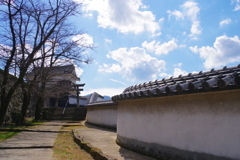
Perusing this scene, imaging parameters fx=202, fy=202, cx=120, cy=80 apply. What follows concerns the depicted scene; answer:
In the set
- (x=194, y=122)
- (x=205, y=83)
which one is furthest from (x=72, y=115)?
(x=205, y=83)

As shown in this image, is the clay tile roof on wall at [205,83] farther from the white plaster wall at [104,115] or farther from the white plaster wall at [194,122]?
the white plaster wall at [104,115]

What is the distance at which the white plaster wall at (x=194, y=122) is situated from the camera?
12.0ft

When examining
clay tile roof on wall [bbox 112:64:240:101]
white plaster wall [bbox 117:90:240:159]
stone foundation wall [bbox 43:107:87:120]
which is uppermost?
stone foundation wall [bbox 43:107:87:120]

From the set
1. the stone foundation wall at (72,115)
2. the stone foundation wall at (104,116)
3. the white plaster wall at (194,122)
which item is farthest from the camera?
the stone foundation wall at (72,115)

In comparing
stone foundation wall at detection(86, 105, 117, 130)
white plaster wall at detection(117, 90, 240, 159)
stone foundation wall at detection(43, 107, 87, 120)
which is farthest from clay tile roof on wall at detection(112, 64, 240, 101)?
stone foundation wall at detection(43, 107, 87, 120)

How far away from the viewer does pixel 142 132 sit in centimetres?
610

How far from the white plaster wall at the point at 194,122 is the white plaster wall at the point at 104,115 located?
8129 millimetres

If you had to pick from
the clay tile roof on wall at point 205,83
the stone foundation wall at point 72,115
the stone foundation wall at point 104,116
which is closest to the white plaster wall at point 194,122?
the clay tile roof on wall at point 205,83

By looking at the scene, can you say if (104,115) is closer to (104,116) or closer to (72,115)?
(104,116)

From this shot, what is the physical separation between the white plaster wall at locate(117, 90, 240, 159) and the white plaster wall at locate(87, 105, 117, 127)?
320 inches

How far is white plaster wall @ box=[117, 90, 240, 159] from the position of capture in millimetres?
3652

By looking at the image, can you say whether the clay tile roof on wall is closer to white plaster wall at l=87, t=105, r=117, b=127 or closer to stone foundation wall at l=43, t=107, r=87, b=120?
white plaster wall at l=87, t=105, r=117, b=127

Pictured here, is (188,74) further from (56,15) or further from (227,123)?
(56,15)

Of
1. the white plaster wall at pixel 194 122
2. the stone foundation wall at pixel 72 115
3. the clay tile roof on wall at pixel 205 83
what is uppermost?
the stone foundation wall at pixel 72 115
